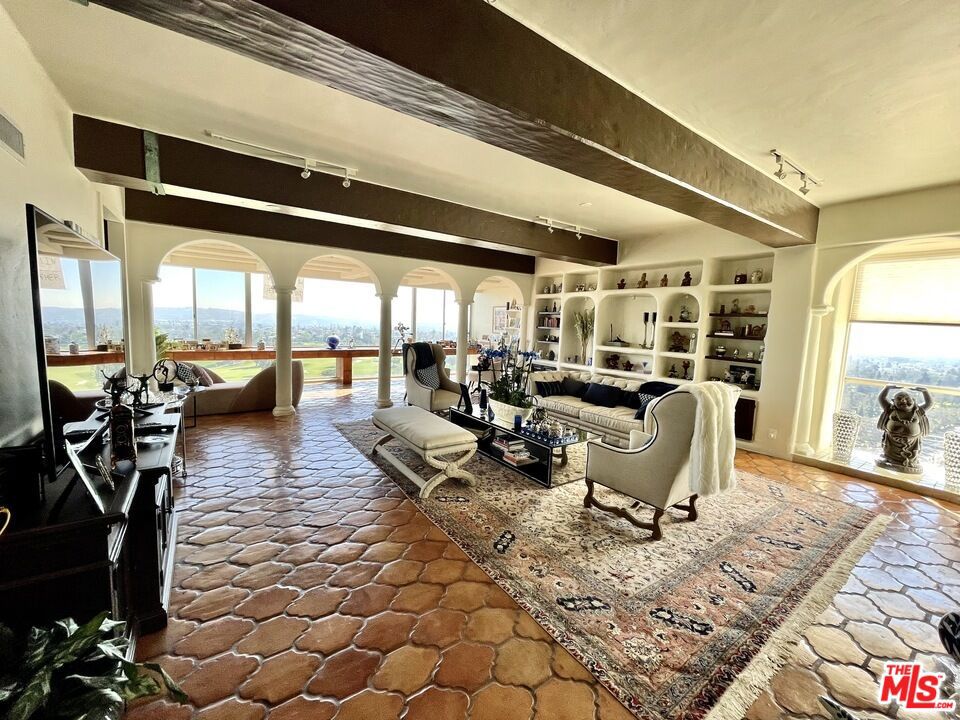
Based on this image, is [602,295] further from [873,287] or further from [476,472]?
[476,472]

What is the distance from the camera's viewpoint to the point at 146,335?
4.65 metres

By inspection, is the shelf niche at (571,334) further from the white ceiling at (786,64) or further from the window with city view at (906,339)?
the white ceiling at (786,64)

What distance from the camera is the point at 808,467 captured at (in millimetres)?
4227

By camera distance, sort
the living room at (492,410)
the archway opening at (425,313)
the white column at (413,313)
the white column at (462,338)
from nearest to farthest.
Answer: the living room at (492,410)
the white column at (462,338)
the archway opening at (425,313)
the white column at (413,313)

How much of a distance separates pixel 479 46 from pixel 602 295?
5.29m

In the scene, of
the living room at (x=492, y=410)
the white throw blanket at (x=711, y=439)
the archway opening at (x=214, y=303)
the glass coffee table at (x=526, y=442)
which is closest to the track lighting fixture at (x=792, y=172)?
the living room at (x=492, y=410)

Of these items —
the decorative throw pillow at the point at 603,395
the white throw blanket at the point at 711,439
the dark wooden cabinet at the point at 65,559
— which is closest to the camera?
the dark wooden cabinet at the point at 65,559

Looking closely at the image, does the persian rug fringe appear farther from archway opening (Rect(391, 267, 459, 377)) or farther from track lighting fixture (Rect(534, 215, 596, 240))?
archway opening (Rect(391, 267, 459, 377))

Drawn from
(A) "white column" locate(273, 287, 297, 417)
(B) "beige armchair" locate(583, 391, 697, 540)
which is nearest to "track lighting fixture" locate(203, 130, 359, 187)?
(A) "white column" locate(273, 287, 297, 417)

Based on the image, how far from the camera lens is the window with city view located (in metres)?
3.93

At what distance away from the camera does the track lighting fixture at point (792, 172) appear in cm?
281

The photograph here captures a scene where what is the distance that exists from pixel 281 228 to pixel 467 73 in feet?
13.1

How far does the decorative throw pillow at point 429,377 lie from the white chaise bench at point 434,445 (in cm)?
199

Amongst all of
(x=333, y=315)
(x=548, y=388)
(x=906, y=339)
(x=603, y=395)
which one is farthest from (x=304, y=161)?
(x=333, y=315)
